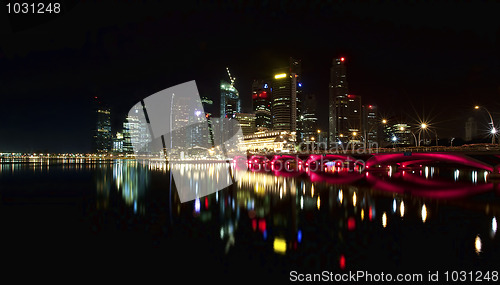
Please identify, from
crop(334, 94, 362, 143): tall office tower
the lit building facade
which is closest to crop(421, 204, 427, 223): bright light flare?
the lit building facade

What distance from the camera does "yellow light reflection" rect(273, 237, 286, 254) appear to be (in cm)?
1291

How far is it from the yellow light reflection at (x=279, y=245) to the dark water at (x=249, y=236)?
1.8 inches

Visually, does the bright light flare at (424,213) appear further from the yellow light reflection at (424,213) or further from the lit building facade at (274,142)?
the lit building facade at (274,142)

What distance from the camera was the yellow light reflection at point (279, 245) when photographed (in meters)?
12.9

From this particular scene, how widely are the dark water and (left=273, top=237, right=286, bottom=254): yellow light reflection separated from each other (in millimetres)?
45

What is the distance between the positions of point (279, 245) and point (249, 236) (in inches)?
82.7

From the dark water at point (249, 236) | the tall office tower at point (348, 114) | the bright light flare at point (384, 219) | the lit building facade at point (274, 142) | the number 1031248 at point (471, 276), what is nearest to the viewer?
the number 1031248 at point (471, 276)

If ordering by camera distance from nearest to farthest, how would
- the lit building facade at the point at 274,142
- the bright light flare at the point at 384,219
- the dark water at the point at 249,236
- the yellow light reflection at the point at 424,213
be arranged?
1. the dark water at the point at 249,236
2. the bright light flare at the point at 384,219
3. the yellow light reflection at the point at 424,213
4. the lit building facade at the point at 274,142

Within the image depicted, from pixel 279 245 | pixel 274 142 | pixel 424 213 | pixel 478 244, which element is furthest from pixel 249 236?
pixel 274 142

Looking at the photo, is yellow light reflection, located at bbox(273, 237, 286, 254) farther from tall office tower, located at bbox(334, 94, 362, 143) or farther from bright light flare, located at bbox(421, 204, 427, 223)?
tall office tower, located at bbox(334, 94, 362, 143)

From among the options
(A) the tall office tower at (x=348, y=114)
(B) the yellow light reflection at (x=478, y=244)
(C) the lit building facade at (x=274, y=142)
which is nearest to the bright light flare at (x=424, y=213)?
(B) the yellow light reflection at (x=478, y=244)

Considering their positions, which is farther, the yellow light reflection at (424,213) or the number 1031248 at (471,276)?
the yellow light reflection at (424,213)

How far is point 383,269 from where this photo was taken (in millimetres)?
11047

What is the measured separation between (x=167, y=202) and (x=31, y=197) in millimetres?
15624
